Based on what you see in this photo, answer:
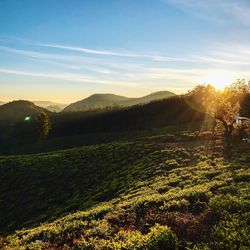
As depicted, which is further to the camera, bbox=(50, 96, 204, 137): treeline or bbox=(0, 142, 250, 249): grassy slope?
bbox=(50, 96, 204, 137): treeline

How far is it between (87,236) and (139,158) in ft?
130

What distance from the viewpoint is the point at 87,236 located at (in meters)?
22.0

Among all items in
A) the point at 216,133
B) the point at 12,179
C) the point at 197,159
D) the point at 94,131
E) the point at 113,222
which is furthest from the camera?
the point at 94,131

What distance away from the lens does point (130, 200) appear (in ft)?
103

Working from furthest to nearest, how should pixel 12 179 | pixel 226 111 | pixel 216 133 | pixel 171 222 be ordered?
1. pixel 216 133
2. pixel 12 179
3. pixel 226 111
4. pixel 171 222

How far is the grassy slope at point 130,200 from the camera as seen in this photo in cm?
1973

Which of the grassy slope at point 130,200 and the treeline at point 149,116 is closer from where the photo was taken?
the grassy slope at point 130,200

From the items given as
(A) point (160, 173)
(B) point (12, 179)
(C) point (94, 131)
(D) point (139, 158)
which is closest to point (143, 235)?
(A) point (160, 173)

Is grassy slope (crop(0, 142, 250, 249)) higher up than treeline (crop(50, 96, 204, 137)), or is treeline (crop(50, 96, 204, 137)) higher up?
treeline (crop(50, 96, 204, 137))

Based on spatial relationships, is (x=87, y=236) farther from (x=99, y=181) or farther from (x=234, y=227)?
(x=99, y=181)

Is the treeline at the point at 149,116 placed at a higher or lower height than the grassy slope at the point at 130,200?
higher

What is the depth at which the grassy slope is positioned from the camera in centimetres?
1973

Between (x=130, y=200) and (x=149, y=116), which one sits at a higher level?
(x=149, y=116)

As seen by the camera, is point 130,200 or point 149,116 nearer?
point 130,200
